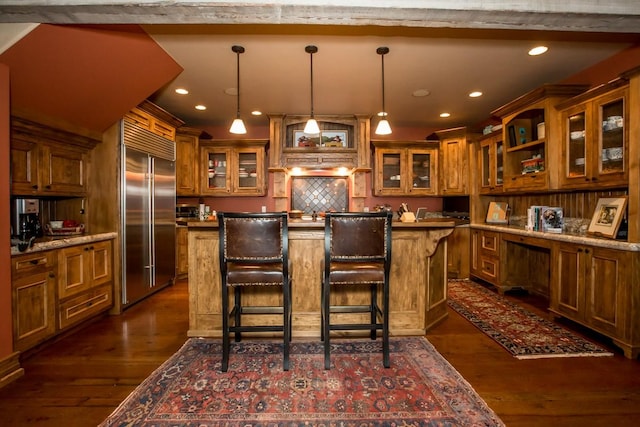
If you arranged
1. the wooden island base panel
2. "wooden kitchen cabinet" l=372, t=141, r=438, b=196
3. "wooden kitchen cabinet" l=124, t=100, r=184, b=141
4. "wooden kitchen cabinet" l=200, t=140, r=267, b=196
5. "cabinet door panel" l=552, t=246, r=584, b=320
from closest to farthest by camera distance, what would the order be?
the wooden island base panel < "cabinet door panel" l=552, t=246, r=584, b=320 < "wooden kitchen cabinet" l=124, t=100, r=184, b=141 < "wooden kitchen cabinet" l=200, t=140, r=267, b=196 < "wooden kitchen cabinet" l=372, t=141, r=438, b=196

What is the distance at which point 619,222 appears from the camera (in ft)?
8.58

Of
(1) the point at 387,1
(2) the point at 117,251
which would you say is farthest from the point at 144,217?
(1) the point at 387,1

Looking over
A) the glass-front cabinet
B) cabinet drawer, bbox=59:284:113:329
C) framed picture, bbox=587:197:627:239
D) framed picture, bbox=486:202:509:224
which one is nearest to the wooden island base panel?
cabinet drawer, bbox=59:284:113:329

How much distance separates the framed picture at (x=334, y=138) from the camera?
4.75m

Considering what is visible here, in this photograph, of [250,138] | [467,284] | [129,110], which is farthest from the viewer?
[250,138]

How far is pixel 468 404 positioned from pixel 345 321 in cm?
114

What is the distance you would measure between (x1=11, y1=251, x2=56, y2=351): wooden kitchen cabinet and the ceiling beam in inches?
65.5

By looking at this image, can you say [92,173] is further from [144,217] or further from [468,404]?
[468,404]

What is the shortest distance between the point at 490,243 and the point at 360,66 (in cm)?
295

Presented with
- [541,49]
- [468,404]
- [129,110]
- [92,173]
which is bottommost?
[468,404]

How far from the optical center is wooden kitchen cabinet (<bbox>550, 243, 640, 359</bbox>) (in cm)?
237

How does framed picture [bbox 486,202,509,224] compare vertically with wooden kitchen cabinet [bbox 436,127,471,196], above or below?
below

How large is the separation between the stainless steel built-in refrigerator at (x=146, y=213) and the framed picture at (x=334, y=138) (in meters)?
2.21

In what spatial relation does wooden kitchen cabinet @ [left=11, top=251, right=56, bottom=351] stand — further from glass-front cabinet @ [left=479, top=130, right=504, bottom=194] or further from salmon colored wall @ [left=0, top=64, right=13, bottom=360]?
glass-front cabinet @ [left=479, top=130, right=504, bottom=194]
